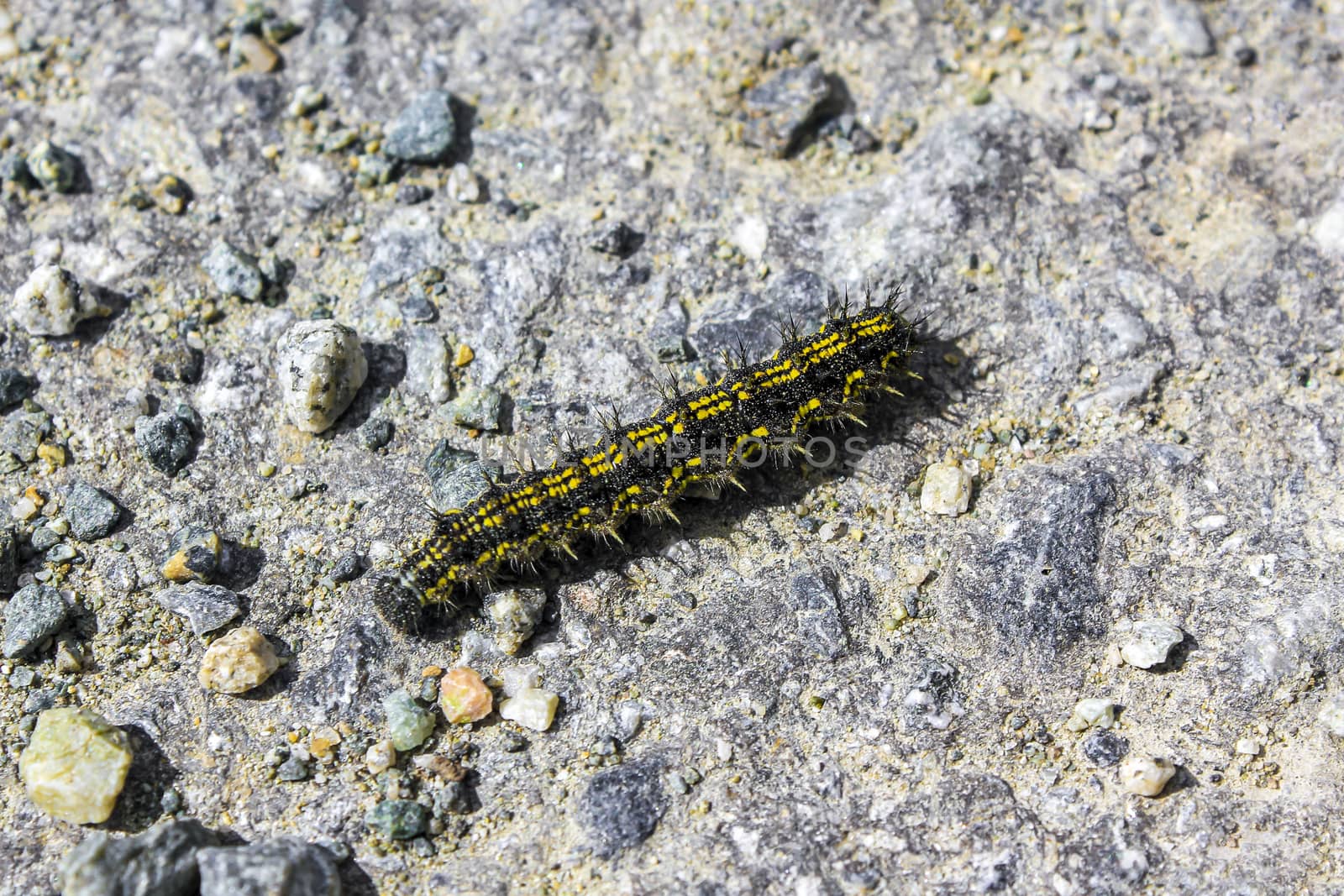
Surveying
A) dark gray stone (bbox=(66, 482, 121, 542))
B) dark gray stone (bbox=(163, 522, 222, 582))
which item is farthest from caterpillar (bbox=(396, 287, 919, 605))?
dark gray stone (bbox=(66, 482, 121, 542))

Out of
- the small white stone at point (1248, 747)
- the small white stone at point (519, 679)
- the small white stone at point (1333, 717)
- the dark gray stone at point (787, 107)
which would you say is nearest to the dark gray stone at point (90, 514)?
the small white stone at point (519, 679)

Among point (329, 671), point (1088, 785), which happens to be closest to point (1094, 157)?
point (1088, 785)

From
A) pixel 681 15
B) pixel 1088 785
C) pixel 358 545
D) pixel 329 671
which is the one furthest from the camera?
pixel 681 15

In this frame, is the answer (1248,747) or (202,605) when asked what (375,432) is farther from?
(1248,747)

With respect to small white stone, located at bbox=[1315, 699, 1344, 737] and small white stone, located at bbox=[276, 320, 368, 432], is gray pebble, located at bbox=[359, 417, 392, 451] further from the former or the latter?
small white stone, located at bbox=[1315, 699, 1344, 737]

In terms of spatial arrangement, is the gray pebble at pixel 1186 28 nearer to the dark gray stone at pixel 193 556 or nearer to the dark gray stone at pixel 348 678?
the dark gray stone at pixel 348 678

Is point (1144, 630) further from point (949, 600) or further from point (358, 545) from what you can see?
point (358, 545)

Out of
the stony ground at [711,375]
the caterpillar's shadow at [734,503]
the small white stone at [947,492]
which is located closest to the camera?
the stony ground at [711,375]
